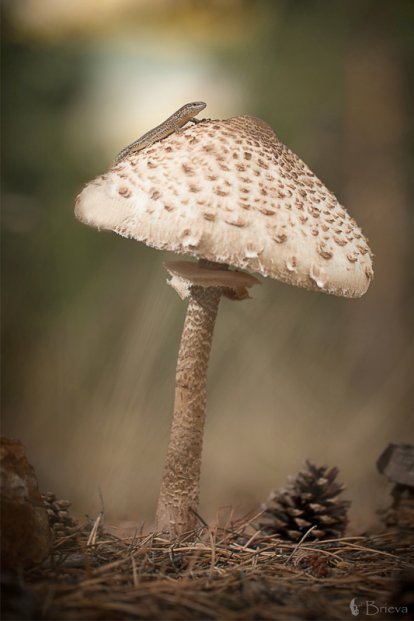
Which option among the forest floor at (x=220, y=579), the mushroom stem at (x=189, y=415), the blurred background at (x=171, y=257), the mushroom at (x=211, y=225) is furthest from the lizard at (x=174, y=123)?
the forest floor at (x=220, y=579)

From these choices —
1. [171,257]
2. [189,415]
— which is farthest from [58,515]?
[171,257]

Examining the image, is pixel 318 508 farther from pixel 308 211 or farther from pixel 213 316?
pixel 308 211

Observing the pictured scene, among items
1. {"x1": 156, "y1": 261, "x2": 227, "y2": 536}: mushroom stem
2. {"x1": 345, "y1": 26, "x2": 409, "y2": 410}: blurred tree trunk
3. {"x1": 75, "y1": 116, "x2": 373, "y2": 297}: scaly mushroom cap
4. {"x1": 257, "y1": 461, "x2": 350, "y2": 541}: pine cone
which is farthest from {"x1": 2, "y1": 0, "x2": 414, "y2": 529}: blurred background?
{"x1": 75, "y1": 116, "x2": 373, "y2": 297}: scaly mushroom cap

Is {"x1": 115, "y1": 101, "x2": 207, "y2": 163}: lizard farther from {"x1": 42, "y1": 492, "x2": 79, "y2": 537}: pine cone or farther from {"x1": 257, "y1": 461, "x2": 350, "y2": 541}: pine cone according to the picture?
{"x1": 257, "y1": 461, "x2": 350, "y2": 541}: pine cone

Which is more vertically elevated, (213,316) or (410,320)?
(410,320)

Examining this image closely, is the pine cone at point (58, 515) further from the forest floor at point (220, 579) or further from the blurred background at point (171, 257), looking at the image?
the blurred background at point (171, 257)

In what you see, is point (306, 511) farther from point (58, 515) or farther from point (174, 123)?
point (174, 123)

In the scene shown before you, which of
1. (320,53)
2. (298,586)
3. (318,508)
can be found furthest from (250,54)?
(298,586)

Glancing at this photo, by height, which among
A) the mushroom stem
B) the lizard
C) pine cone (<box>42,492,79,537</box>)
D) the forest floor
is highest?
the lizard
